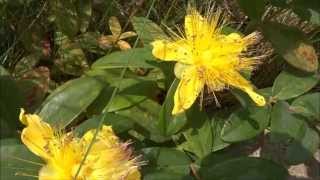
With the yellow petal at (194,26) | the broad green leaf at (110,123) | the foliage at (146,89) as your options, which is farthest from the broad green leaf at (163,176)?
the yellow petal at (194,26)

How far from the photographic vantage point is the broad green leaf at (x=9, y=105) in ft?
3.53

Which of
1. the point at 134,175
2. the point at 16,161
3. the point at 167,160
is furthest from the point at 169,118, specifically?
the point at 16,161

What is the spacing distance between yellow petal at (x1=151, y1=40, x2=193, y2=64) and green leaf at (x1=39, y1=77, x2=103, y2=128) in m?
0.13

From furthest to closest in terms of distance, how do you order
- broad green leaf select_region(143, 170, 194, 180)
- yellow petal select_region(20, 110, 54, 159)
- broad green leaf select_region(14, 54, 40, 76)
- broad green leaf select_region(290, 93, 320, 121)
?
1. broad green leaf select_region(14, 54, 40, 76)
2. broad green leaf select_region(290, 93, 320, 121)
3. broad green leaf select_region(143, 170, 194, 180)
4. yellow petal select_region(20, 110, 54, 159)

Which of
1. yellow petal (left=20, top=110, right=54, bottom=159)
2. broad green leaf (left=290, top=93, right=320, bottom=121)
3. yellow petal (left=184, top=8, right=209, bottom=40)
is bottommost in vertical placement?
broad green leaf (left=290, top=93, right=320, bottom=121)

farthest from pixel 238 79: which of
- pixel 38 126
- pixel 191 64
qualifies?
pixel 38 126

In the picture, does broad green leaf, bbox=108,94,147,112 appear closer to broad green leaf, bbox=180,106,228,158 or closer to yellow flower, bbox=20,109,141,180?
broad green leaf, bbox=180,106,228,158

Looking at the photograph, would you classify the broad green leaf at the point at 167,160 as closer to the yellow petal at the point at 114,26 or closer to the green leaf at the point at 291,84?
the green leaf at the point at 291,84

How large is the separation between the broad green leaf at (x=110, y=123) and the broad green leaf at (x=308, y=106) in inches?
10.5

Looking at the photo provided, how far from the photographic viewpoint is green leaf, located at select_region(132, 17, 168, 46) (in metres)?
1.26

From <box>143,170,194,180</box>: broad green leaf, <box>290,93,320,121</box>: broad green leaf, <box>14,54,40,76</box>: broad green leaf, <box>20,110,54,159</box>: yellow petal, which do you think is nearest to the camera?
<box>20,110,54,159</box>: yellow petal

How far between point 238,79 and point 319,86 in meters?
0.42

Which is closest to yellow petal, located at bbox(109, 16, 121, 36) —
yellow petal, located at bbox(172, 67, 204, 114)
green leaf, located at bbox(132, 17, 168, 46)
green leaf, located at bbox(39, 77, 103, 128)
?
green leaf, located at bbox(132, 17, 168, 46)

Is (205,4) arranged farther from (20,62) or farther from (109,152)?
(109,152)
